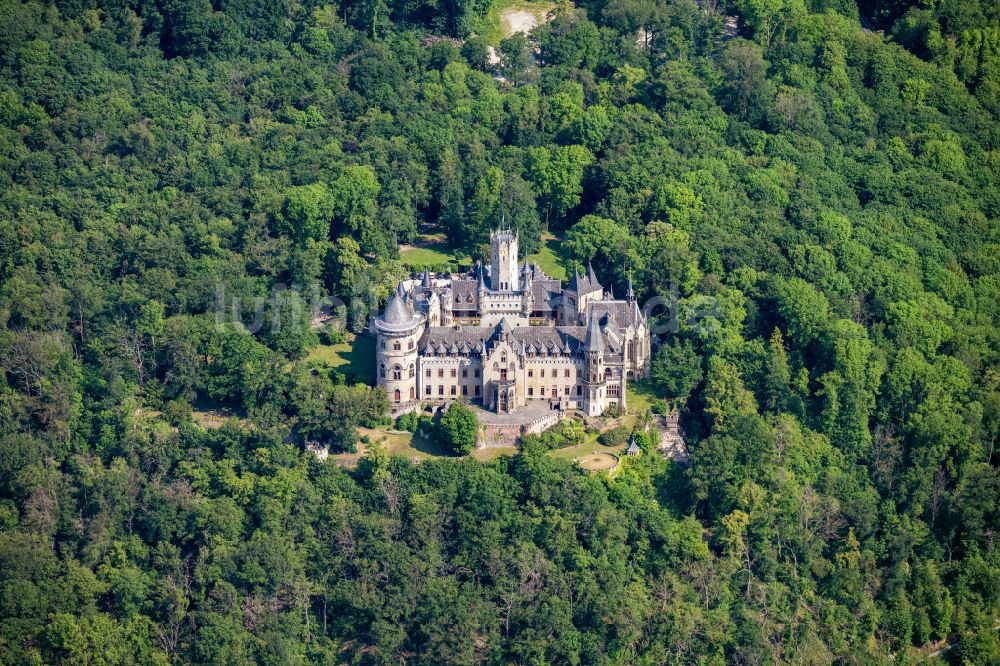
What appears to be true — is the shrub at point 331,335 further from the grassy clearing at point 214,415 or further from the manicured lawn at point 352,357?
the grassy clearing at point 214,415

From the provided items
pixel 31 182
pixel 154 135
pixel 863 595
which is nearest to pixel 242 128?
pixel 154 135

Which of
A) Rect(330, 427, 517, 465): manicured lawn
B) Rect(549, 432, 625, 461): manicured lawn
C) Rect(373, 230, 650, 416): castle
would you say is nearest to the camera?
Rect(330, 427, 517, 465): manicured lawn

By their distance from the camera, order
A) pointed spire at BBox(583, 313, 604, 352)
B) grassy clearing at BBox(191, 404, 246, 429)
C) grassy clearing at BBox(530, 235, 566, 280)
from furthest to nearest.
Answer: grassy clearing at BBox(530, 235, 566, 280), grassy clearing at BBox(191, 404, 246, 429), pointed spire at BBox(583, 313, 604, 352)

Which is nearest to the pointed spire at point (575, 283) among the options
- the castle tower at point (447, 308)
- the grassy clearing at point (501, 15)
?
the castle tower at point (447, 308)

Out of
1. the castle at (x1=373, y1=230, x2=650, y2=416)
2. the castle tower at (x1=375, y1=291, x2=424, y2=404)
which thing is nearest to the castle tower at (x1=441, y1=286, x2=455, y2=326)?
the castle at (x1=373, y1=230, x2=650, y2=416)

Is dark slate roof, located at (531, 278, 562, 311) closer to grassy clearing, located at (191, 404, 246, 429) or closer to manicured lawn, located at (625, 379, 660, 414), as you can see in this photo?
manicured lawn, located at (625, 379, 660, 414)

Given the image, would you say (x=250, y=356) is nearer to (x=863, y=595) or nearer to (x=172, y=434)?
(x=172, y=434)
